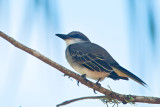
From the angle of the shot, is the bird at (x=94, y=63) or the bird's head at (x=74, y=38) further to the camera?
the bird's head at (x=74, y=38)

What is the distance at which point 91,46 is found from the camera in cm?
535

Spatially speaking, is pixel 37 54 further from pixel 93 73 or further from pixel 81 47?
pixel 81 47

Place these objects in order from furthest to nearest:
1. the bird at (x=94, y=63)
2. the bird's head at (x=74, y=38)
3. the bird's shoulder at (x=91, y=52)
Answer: the bird's head at (x=74, y=38) → the bird's shoulder at (x=91, y=52) → the bird at (x=94, y=63)

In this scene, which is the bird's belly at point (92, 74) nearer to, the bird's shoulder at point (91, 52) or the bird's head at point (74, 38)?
the bird's shoulder at point (91, 52)

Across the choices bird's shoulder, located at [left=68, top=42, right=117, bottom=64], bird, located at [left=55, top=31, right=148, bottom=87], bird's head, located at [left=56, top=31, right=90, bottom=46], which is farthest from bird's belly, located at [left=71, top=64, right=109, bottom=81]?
bird's head, located at [left=56, top=31, right=90, bottom=46]

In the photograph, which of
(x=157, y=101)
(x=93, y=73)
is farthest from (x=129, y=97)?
(x=93, y=73)

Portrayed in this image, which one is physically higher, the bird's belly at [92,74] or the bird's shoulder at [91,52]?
the bird's shoulder at [91,52]

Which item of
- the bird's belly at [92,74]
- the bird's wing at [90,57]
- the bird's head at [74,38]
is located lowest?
the bird's belly at [92,74]

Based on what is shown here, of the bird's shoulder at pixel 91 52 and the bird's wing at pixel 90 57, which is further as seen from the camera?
the bird's shoulder at pixel 91 52

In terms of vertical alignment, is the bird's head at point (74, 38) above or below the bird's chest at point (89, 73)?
above

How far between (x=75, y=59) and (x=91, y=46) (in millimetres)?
705

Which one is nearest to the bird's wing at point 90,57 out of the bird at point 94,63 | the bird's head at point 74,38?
the bird at point 94,63

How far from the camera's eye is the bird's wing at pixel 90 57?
4367 millimetres


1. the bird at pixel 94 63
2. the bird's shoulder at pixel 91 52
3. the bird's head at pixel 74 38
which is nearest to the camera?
→ the bird at pixel 94 63
